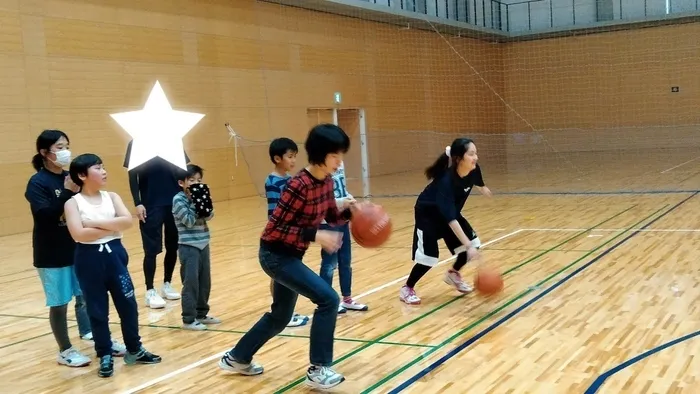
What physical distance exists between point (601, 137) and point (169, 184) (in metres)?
21.7

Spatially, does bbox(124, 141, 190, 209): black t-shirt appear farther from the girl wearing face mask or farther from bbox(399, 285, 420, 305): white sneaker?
bbox(399, 285, 420, 305): white sneaker

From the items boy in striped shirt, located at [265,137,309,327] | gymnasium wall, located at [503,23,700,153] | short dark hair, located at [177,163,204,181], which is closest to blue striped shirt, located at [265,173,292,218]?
boy in striped shirt, located at [265,137,309,327]

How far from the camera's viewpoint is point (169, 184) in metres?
6.29

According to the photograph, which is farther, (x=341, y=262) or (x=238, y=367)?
(x=341, y=262)

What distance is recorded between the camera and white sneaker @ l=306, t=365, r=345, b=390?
3.93 m

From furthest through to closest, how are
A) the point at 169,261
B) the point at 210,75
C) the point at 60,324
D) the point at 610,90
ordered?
the point at 610,90, the point at 210,75, the point at 169,261, the point at 60,324

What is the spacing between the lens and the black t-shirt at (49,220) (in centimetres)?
446

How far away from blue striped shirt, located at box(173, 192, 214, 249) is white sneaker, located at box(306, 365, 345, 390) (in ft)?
5.84

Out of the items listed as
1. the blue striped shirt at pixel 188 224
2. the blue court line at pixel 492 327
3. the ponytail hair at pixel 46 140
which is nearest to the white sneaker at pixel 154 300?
the blue striped shirt at pixel 188 224

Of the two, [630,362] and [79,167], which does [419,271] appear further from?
[79,167]

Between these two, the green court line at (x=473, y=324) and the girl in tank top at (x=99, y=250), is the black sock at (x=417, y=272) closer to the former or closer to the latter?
the green court line at (x=473, y=324)

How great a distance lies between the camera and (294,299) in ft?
13.4

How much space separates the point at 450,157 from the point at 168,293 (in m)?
2.92

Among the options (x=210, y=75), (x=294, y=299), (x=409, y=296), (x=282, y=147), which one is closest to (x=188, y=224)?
(x=282, y=147)
